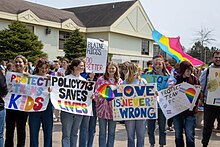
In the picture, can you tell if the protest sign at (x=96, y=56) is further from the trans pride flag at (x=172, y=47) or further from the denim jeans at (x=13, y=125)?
the trans pride flag at (x=172, y=47)

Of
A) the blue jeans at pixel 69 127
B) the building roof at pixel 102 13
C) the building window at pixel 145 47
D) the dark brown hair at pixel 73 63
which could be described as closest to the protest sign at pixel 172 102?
the blue jeans at pixel 69 127

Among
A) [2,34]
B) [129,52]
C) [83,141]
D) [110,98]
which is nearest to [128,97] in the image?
[110,98]

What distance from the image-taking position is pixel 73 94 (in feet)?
18.1

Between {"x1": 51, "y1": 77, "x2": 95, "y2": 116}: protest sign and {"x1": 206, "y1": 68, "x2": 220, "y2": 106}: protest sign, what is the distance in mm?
2445

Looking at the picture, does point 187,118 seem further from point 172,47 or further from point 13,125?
point 13,125

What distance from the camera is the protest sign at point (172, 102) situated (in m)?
5.53

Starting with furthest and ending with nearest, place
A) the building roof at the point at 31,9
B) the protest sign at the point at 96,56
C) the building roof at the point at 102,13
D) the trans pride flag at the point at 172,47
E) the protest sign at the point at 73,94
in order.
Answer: the building roof at the point at 102,13 → the building roof at the point at 31,9 → the trans pride flag at the point at 172,47 → the protest sign at the point at 96,56 → the protest sign at the point at 73,94

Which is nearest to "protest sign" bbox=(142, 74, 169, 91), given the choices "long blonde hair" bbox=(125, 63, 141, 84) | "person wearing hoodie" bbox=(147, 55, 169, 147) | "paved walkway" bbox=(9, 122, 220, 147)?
"person wearing hoodie" bbox=(147, 55, 169, 147)

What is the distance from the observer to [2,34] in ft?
73.8

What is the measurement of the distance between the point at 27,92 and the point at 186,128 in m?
3.21

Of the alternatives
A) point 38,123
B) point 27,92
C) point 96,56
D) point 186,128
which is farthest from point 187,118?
point 27,92

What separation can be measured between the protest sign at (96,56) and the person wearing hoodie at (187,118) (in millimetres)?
1591

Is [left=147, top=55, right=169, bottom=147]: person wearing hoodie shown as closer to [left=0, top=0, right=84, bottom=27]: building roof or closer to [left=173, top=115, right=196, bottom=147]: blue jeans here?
[left=173, top=115, right=196, bottom=147]: blue jeans

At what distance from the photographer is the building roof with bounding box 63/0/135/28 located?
1364 inches
